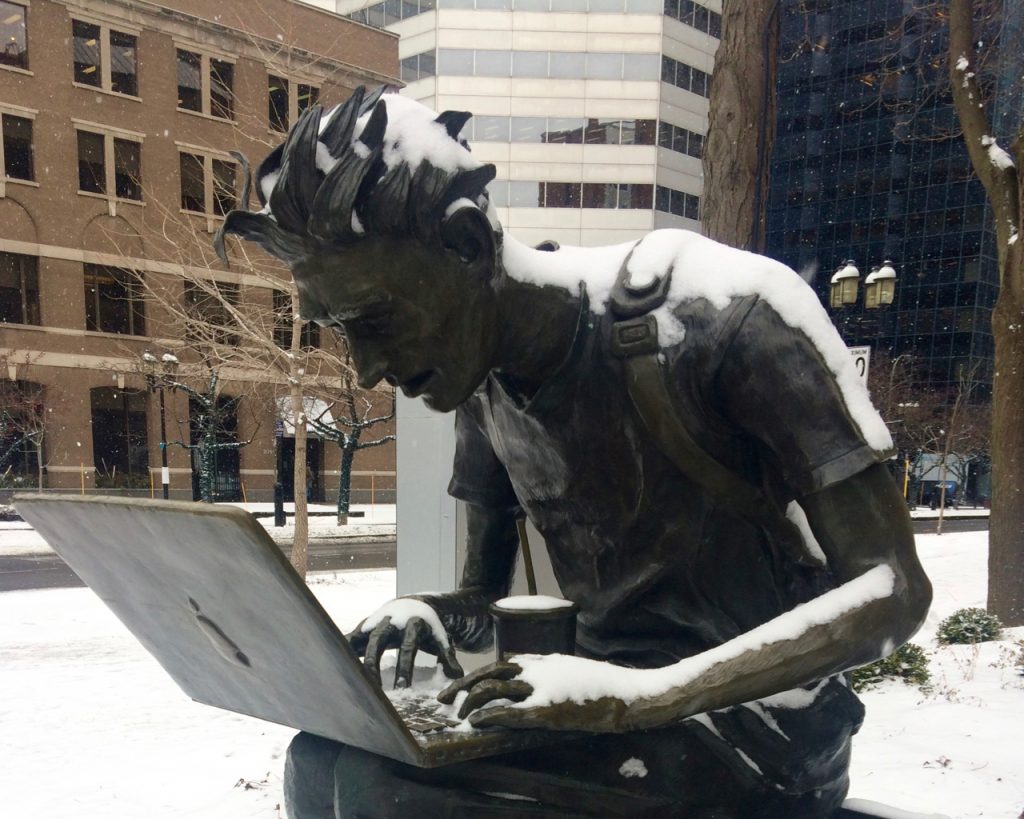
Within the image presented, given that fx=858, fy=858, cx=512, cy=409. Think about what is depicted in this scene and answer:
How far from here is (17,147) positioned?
24.2 meters

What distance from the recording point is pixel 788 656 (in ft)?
4.45

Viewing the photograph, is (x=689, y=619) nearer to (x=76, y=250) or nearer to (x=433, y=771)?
(x=433, y=771)

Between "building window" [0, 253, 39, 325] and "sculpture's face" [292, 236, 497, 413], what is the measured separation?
88.0 ft

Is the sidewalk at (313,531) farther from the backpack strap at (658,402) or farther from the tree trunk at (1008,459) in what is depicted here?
the backpack strap at (658,402)

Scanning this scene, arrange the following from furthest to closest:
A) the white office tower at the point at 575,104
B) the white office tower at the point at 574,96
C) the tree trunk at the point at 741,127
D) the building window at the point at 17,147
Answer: the white office tower at the point at 575,104
the white office tower at the point at 574,96
the building window at the point at 17,147
the tree trunk at the point at 741,127

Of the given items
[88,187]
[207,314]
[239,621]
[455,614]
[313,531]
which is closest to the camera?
[239,621]

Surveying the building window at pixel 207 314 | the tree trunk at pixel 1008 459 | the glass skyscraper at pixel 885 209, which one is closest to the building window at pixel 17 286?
the building window at pixel 207 314

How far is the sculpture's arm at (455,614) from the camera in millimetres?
1701

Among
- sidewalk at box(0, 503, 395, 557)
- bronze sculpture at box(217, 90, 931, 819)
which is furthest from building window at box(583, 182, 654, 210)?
bronze sculpture at box(217, 90, 931, 819)

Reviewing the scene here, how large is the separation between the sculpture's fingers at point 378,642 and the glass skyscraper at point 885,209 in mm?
42557

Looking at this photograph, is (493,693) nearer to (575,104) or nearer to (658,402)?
(658,402)

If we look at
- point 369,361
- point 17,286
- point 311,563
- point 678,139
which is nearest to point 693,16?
point 678,139

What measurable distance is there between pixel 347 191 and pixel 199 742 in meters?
5.84

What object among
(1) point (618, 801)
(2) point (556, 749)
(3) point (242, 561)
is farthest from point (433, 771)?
(3) point (242, 561)
